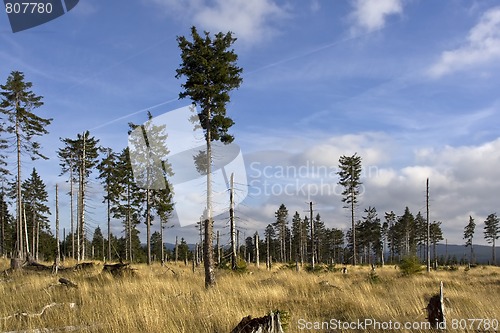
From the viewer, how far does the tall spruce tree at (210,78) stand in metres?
15.7

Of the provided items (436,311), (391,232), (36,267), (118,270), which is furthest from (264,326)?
(391,232)

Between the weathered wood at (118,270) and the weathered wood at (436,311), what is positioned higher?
the weathered wood at (436,311)

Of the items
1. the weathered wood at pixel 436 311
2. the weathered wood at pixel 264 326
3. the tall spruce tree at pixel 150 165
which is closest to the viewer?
the weathered wood at pixel 264 326

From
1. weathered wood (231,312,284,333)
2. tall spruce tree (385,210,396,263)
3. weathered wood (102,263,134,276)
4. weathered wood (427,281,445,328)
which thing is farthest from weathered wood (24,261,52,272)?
tall spruce tree (385,210,396,263)

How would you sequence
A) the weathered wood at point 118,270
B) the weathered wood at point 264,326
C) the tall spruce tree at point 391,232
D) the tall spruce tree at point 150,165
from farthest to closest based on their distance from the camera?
1. the tall spruce tree at point 391,232
2. the tall spruce tree at point 150,165
3. the weathered wood at point 118,270
4. the weathered wood at point 264,326

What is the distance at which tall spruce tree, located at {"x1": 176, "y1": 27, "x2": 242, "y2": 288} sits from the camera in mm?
15656

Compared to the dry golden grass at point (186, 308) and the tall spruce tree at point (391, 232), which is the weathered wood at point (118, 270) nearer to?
the dry golden grass at point (186, 308)

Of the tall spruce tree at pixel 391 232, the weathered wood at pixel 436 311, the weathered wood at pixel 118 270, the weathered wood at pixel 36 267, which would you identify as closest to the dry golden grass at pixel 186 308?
the weathered wood at pixel 436 311

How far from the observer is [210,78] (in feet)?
52.2

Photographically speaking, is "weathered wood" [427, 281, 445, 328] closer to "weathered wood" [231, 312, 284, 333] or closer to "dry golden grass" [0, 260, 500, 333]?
"dry golden grass" [0, 260, 500, 333]

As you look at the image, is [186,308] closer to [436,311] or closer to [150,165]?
[436,311]

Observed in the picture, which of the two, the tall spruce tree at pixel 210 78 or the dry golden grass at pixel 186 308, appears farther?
the tall spruce tree at pixel 210 78

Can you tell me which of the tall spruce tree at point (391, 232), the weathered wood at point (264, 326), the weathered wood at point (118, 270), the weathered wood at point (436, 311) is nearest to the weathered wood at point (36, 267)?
the weathered wood at point (118, 270)

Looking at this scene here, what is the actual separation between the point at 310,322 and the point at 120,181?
1349 inches
